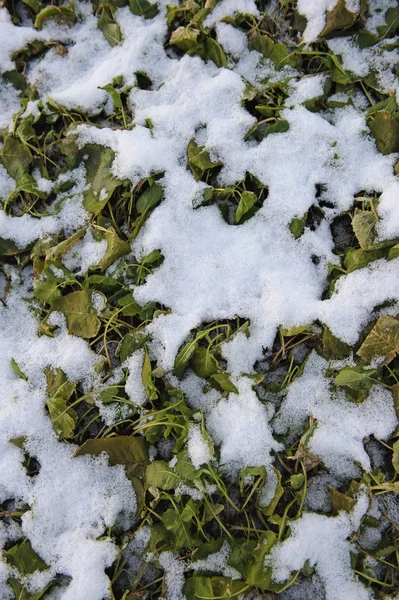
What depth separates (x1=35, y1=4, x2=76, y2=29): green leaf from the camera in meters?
1.79

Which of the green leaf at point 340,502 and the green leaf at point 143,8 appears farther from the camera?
the green leaf at point 143,8

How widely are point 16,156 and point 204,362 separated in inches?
41.0

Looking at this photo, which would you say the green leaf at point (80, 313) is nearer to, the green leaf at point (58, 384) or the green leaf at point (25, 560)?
the green leaf at point (58, 384)

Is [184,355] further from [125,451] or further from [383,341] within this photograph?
[383,341]

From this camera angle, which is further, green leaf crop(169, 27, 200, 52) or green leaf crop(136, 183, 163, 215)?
green leaf crop(169, 27, 200, 52)

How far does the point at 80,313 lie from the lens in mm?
1514

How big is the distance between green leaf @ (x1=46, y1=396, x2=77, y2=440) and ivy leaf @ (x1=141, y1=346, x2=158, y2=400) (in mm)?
260

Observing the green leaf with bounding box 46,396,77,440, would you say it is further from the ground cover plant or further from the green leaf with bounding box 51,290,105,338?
the green leaf with bounding box 51,290,105,338

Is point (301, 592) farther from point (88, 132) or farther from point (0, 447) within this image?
point (88, 132)

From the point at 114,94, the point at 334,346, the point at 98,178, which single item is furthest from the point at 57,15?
the point at 334,346

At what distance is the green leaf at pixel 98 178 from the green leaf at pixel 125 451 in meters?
0.76

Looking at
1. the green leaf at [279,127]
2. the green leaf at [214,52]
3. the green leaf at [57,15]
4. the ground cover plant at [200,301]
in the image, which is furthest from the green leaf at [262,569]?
the green leaf at [57,15]

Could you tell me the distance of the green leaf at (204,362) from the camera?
1415 millimetres

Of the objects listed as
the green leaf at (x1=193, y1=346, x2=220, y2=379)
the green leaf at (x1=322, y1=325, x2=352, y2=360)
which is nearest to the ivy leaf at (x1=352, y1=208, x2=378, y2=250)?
the green leaf at (x1=322, y1=325, x2=352, y2=360)
